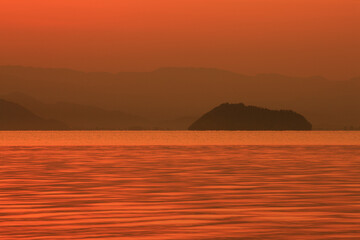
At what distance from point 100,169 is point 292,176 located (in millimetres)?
11622

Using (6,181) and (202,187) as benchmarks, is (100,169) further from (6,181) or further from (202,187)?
(202,187)

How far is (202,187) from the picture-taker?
3641cm

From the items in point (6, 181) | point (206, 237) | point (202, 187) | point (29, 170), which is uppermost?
point (29, 170)

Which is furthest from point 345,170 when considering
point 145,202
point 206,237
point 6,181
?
point 206,237

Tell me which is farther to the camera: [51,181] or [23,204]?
[51,181]

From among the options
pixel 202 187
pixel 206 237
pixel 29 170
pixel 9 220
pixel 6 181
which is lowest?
pixel 206 237

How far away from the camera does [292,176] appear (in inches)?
1721

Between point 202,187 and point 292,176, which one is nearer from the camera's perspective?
point 202,187

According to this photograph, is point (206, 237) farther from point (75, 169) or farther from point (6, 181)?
point (75, 169)

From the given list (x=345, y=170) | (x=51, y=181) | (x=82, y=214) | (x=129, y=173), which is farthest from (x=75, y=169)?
(x=82, y=214)

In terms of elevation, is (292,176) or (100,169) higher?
(100,169)

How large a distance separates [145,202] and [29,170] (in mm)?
20452

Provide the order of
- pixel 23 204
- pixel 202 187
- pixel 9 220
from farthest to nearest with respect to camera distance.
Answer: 1. pixel 202 187
2. pixel 23 204
3. pixel 9 220

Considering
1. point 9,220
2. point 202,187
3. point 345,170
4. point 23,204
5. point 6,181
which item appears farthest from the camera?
point 345,170
